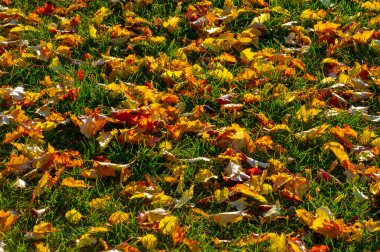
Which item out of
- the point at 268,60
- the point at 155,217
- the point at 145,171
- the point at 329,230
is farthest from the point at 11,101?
the point at 329,230

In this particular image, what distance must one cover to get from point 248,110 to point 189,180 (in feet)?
2.24

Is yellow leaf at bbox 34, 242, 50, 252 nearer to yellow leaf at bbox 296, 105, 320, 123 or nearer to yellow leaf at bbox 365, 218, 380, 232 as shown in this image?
yellow leaf at bbox 365, 218, 380, 232

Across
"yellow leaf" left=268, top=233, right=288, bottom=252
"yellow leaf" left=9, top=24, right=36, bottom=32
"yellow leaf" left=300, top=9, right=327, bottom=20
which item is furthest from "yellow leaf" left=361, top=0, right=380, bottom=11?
"yellow leaf" left=268, top=233, right=288, bottom=252

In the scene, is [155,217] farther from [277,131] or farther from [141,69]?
[141,69]

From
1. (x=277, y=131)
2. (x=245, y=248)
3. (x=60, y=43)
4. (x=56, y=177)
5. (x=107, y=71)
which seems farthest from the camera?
(x=60, y=43)

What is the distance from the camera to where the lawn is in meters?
3.09

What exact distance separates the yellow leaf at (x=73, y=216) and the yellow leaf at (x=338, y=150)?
1333 mm

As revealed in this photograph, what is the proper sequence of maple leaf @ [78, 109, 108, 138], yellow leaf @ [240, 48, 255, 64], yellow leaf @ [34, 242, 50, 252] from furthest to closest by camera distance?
yellow leaf @ [240, 48, 255, 64] → maple leaf @ [78, 109, 108, 138] → yellow leaf @ [34, 242, 50, 252]

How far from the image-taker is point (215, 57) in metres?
4.36

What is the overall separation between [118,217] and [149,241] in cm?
21

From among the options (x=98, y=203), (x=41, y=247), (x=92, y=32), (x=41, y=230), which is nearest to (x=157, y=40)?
(x=92, y=32)

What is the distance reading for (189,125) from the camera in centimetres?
367

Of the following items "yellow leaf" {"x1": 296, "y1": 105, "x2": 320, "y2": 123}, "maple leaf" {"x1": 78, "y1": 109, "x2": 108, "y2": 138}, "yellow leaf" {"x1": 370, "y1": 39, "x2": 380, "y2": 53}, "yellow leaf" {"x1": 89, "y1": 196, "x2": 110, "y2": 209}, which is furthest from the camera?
"yellow leaf" {"x1": 370, "y1": 39, "x2": 380, "y2": 53}

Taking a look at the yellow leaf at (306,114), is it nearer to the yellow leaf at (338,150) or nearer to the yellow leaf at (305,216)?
the yellow leaf at (338,150)
